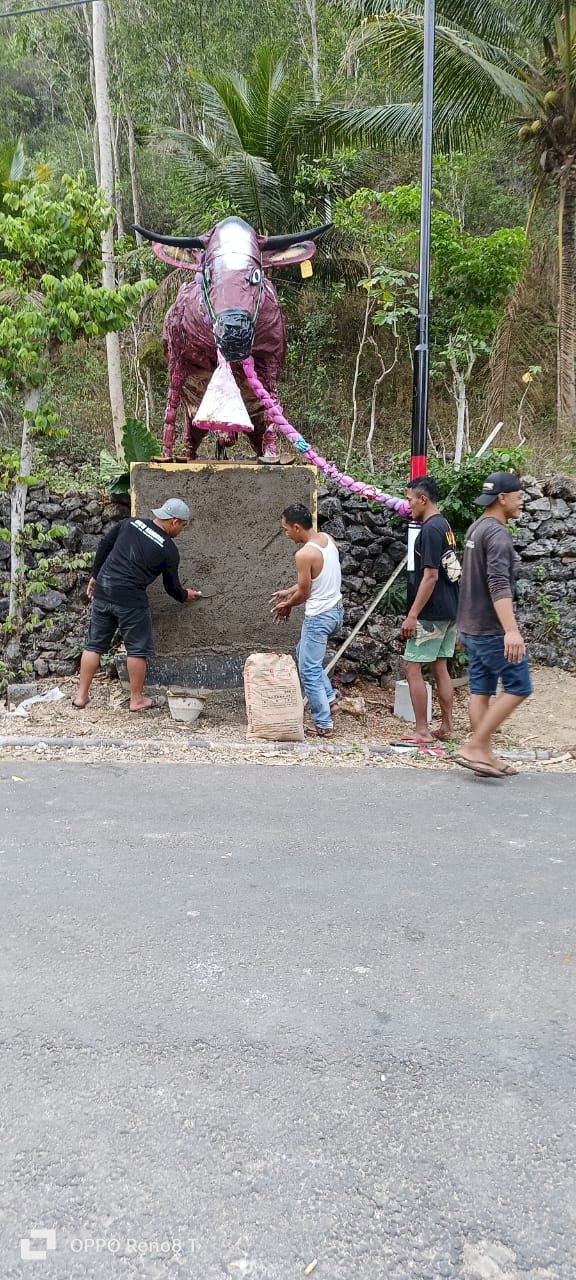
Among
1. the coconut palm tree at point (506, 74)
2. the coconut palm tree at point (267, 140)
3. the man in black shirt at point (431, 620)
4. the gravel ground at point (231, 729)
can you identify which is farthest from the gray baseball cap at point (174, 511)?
the coconut palm tree at point (506, 74)

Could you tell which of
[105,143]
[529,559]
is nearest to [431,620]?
[529,559]

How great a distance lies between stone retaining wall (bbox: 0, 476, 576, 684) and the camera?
8.98m

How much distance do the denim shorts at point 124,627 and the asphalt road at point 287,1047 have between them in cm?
260

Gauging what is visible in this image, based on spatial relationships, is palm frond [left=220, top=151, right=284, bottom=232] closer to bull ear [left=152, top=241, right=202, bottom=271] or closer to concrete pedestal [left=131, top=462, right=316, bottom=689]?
bull ear [left=152, top=241, right=202, bottom=271]

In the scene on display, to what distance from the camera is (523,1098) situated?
95.3 inches

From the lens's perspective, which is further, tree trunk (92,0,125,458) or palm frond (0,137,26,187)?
tree trunk (92,0,125,458)

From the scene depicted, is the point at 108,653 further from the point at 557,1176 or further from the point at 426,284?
the point at 557,1176

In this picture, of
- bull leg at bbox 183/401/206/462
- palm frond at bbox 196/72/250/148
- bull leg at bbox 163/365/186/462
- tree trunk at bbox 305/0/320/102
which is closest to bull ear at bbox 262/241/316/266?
bull leg at bbox 163/365/186/462

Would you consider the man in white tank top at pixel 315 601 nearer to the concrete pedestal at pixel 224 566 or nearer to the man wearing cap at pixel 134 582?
the man wearing cap at pixel 134 582

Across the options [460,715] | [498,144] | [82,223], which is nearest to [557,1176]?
[460,715]

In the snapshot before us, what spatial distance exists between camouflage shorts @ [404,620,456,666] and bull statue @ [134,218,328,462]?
2165 millimetres

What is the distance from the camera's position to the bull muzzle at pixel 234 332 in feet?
21.8

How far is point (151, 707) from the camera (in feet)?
24.2

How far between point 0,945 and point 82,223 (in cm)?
607
